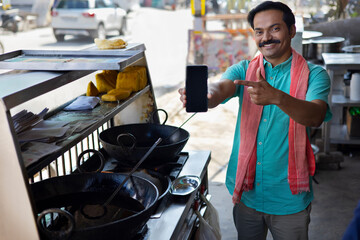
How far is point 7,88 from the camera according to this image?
1.61 metres

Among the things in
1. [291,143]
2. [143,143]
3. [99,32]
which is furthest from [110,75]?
[99,32]

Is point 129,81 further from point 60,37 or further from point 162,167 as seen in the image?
point 60,37

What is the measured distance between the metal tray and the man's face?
0.65 meters

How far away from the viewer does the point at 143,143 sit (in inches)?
100

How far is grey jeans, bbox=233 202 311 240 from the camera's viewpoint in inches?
89.7

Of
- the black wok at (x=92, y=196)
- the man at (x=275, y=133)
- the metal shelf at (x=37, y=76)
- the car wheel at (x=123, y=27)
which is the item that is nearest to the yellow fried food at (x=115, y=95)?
the metal shelf at (x=37, y=76)

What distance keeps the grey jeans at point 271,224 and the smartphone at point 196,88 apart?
72cm

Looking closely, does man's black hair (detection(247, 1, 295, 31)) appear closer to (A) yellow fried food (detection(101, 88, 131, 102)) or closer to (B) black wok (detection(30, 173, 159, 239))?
(A) yellow fried food (detection(101, 88, 131, 102))

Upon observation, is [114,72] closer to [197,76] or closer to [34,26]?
[197,76]

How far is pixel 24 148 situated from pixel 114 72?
1.18 meters

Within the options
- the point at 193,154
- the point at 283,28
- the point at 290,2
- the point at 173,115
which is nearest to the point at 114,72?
the point at 193,154

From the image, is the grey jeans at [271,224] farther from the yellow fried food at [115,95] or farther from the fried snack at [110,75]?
the fried snack at [110,75]

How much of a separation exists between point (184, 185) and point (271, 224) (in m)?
0.54

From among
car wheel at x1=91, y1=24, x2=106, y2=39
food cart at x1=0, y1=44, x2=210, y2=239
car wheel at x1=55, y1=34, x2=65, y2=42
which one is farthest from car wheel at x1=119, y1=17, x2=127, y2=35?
food cart at x1=0, y1=44, x2=210, y2=239
